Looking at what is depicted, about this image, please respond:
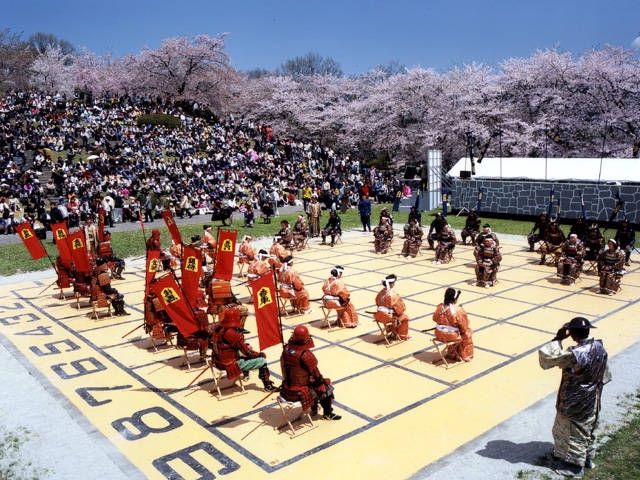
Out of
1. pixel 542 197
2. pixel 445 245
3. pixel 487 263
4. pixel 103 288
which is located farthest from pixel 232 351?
pixel 542 197

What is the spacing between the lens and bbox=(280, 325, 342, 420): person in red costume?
7905 millimetres

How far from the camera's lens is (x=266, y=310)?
8.42m

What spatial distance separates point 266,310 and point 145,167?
2942 centimetres

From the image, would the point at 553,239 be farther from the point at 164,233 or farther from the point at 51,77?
the point at 51,77

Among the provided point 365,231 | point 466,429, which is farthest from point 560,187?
point 466,429

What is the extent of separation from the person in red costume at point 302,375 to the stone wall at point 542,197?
2269cm

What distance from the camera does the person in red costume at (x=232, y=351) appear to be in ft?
29.5

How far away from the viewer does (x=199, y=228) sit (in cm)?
2745

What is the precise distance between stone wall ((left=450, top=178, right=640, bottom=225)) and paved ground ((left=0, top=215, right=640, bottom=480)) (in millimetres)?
12653

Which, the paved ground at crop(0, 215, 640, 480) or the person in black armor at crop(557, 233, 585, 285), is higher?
the person in black armor at crop(557, 233, 585, 285)

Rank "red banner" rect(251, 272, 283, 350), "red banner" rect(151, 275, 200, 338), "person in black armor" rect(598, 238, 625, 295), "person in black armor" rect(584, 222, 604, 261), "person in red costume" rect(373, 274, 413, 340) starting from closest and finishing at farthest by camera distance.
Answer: "red banner" rect(251, 272, 283, 350)
"red banner" rect(151, 275, 200, 338)
"person in red costume" rect(373, 274, 413, 340)
"person in black armor" rect(598, 238, 625, 295)
"person in black armor" rect(584, 222, 604, 261)

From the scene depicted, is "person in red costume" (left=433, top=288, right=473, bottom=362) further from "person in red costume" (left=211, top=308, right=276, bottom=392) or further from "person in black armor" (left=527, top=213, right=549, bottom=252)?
"person in black armor" (left=527, top=213, right=549, bottom=252)

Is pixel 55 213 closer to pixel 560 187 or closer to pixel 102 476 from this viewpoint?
pixel 102 476

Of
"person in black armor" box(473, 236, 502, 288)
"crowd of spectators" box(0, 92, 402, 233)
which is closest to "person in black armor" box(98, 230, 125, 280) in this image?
"crowd of spectators" box(0, 92, 402, 233)
